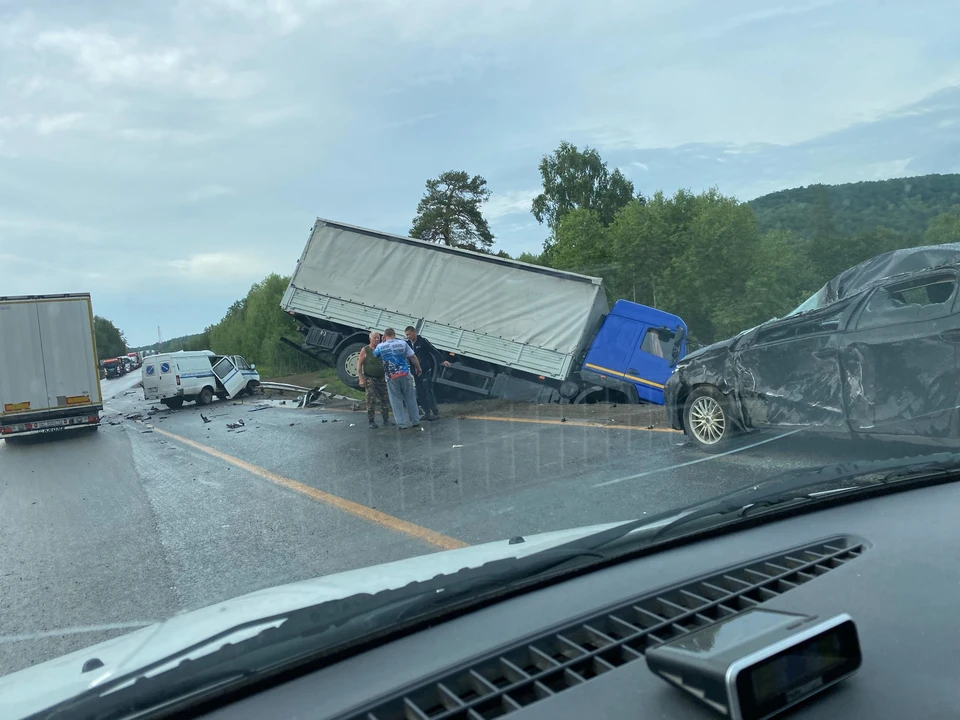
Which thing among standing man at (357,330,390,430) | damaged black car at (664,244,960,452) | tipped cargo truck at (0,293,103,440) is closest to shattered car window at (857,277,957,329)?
damaged black car at (664,244,960,452)

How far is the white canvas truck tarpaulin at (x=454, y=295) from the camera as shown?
17.7 meters

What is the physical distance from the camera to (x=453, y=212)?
46750 millimetres

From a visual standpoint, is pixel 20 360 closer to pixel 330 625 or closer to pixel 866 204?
pixel 866 204

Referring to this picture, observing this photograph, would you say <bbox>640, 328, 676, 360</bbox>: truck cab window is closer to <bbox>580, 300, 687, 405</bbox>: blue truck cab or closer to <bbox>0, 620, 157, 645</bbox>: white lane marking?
<bbox>580, 300, 687, 405</bbox>: blue truck cab

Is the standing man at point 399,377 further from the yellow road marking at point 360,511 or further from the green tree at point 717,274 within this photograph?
the green tree at point 717,274

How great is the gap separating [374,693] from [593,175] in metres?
52.4

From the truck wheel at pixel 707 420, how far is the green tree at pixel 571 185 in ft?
144

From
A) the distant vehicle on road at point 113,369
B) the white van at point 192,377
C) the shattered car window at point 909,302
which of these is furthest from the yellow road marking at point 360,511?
the distant vehicle on road at point 113,369

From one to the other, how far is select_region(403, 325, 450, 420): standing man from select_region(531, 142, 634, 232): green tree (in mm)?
36197

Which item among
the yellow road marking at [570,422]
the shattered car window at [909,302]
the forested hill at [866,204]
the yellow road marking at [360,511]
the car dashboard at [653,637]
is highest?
the forested hill at [866,204]

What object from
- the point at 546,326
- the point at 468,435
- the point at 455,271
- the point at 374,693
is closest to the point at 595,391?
the point at 546,326

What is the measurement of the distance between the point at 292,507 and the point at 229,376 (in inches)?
848

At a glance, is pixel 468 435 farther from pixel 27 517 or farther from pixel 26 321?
pixel 26 321

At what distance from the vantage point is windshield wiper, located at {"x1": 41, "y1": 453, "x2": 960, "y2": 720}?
175 centimetres
